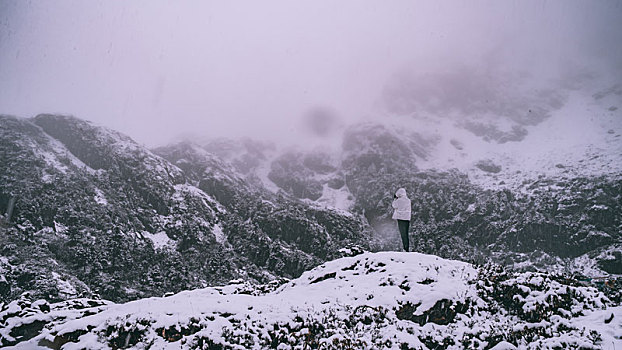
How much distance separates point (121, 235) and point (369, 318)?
174132 mm

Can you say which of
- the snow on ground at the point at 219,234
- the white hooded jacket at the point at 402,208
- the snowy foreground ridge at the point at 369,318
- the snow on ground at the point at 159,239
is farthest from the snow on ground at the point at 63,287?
the white hooded jacket at the point at 402,208

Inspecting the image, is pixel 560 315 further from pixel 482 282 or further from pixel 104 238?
pixel 104 238

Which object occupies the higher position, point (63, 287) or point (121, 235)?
point (63, 287)

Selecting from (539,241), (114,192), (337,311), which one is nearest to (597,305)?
(337,311)

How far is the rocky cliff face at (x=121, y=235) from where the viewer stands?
129 meters

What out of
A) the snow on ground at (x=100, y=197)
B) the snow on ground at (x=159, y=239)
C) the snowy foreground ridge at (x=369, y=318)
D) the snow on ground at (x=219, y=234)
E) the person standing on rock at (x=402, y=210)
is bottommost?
the snow on ground at (x=219, y=234)

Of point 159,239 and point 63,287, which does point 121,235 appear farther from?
point 63,287

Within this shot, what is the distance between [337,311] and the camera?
12.5 m

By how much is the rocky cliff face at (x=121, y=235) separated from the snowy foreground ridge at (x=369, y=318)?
11930 cm

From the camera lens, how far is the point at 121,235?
158625 mm

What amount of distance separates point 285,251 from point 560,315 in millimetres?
163661

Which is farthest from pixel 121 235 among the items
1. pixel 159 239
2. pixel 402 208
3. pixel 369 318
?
pixel 369 318

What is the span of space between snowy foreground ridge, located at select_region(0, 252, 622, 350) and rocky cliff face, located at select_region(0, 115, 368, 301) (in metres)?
119

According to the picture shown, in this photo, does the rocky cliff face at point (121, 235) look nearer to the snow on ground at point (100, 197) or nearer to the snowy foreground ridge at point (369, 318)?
the snow on ground at point (100, 197)
